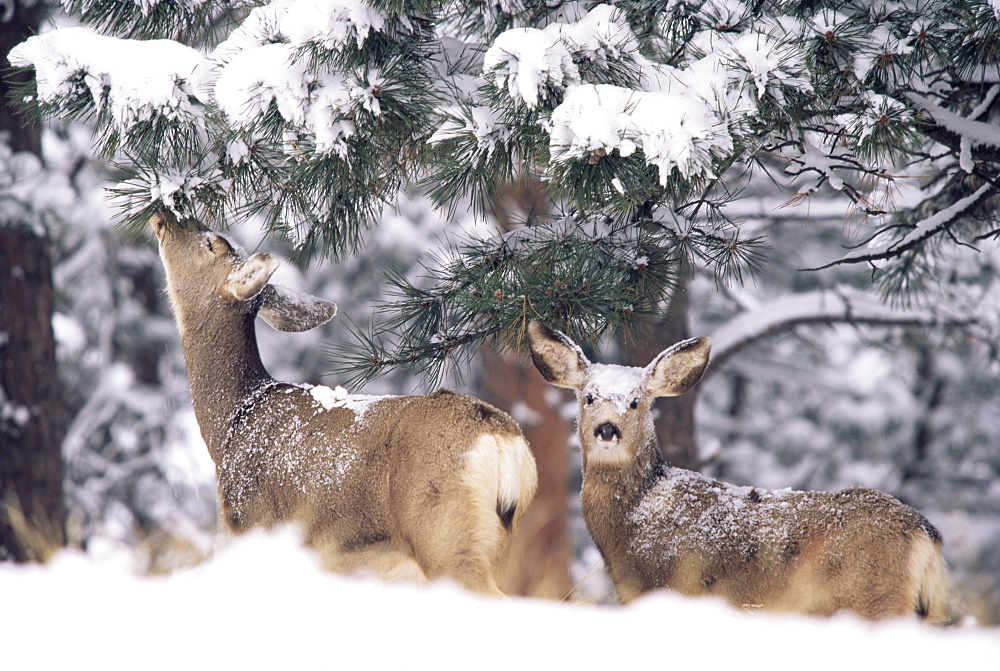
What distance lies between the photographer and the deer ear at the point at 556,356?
3549 mm

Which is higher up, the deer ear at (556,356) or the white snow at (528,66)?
the white snow at (528,66)

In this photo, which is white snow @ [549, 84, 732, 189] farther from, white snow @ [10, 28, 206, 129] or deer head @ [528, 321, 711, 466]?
white snow @ [10, 28, 206, 129]

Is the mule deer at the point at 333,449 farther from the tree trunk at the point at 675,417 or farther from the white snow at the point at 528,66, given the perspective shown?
the tree trunk at the point at 675,417

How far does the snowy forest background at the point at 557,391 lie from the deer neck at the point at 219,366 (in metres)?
2.20

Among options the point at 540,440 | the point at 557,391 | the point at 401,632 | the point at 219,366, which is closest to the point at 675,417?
the point at 540,440

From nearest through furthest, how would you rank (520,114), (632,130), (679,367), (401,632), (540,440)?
(632,130)
(520,114)
(401,632)
(679,367)
(540,440)

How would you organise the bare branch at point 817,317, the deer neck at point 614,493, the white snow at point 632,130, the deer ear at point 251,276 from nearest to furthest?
the white snow at point 632,130, the deer neck at point 614,493, the deer ear at point 251,276, the bare branch at point 817,317

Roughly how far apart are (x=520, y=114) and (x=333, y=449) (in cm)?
151

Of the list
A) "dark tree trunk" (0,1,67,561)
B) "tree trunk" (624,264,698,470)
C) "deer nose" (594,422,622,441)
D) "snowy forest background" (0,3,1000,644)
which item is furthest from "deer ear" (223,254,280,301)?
"dark tree trunk" (0,1,67,561)

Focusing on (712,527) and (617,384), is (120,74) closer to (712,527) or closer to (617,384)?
(617,384)

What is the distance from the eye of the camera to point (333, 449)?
3627mm

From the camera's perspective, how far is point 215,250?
4059 mm

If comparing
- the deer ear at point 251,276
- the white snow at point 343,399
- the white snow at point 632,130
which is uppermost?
the white snow at point 632,130

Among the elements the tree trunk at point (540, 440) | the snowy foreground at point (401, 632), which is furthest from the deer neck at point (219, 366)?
the tree trunk at point (540, 440)
